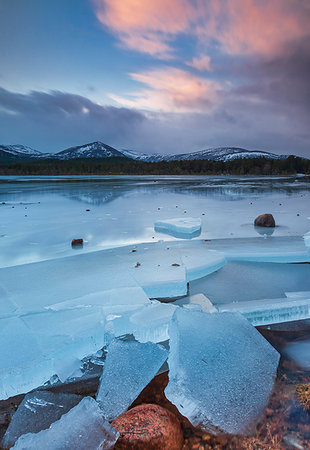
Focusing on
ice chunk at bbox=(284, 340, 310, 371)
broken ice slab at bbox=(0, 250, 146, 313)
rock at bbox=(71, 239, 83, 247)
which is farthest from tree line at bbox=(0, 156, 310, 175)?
ice chunk at bbox=(284, 340, 310, 371)

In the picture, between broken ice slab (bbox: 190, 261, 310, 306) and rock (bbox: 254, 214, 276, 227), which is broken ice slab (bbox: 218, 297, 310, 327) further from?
rock (bbox: 254, 214, 276, 227)

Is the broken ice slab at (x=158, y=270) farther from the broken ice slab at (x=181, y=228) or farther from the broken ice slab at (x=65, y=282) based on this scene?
the broken ice slab at (x=181, y=228)

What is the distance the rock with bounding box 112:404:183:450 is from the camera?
1146 millimetres

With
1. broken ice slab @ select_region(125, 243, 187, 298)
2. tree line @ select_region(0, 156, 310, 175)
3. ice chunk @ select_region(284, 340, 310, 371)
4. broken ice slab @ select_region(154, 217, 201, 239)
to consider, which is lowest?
ice chunk @ select_region(284, 340, 310, 371)

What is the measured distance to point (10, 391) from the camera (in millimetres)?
1430

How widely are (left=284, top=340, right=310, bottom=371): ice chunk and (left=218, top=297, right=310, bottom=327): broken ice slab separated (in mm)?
286

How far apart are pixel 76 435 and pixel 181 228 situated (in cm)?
388

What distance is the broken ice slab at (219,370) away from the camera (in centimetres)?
130

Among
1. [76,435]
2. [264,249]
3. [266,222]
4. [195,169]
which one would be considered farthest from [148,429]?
[195,169]

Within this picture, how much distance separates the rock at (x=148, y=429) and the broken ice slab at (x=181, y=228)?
131 inches

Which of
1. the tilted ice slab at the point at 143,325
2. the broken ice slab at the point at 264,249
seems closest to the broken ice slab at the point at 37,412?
the tilted ice slab at the point at 143,325

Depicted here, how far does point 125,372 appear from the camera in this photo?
152cm

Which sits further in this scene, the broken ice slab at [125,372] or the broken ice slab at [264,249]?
the broken ice slab at [264,249]

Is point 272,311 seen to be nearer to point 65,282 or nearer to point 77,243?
point 65,282
